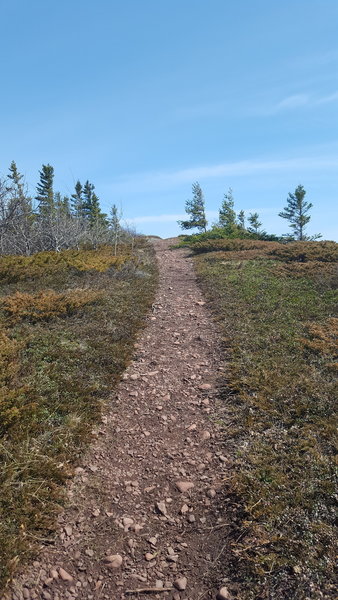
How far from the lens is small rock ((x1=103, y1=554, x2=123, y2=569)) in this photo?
12.7 ft

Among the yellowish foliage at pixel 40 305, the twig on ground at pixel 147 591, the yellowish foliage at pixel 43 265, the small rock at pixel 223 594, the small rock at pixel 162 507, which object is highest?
the yellowish foliage at pixel 43 265

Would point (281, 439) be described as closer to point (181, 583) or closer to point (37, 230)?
point (181, 583)

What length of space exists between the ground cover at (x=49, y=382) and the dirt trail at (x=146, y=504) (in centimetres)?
27

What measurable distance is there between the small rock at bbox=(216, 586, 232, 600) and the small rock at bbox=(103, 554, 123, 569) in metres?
1.09

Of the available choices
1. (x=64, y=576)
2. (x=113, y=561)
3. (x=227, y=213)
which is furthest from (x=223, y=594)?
(x=227, y=213)

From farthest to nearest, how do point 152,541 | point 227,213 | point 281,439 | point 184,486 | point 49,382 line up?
point 227,213
point 49,382
point 281,439
point 184,486
point 152,541

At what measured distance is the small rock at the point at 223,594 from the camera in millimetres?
3480

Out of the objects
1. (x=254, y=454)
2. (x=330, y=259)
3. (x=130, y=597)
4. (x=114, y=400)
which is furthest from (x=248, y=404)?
(x=330, y=259)

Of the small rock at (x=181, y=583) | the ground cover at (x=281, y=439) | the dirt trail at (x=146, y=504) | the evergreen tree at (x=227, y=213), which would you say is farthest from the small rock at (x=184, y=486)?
the evergreen tree at (x=227, y=213)

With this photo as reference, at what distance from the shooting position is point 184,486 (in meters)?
4.90

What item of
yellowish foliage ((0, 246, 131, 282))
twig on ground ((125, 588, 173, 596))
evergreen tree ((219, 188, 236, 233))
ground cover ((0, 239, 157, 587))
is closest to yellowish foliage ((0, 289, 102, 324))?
ground cover ((0, 239, 157, 587))

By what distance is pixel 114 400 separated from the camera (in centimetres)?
687

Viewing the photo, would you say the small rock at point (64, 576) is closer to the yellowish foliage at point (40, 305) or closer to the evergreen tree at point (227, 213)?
the yellowish foliage at point (40, 305)

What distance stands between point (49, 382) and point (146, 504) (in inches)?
117
